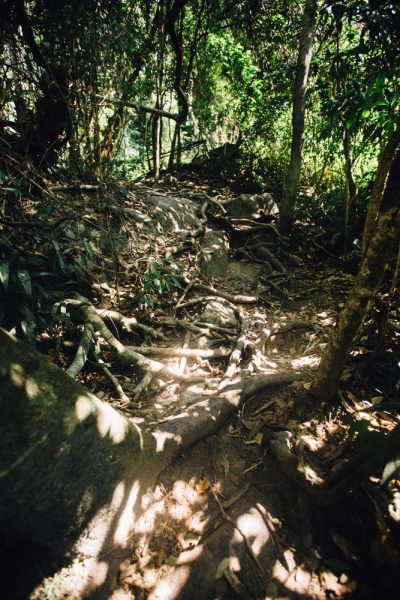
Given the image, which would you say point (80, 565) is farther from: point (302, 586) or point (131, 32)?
point (131, 32)

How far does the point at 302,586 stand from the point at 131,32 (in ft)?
24.0

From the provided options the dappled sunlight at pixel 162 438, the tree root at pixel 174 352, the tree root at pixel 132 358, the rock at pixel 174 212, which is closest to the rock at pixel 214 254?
the rock at pixel 174 212

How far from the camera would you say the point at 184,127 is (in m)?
13.0

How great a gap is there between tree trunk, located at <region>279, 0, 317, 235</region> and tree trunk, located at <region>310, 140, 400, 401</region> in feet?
13.7

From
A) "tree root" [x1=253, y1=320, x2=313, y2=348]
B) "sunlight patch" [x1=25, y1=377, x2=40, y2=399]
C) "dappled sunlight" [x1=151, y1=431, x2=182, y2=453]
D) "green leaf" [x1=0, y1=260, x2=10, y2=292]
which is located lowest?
"dappled sunlight" [x1=151, y1=431, x2=182, y2=453]

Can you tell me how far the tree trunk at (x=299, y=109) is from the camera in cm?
534

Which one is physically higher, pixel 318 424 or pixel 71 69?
pixel 71 69

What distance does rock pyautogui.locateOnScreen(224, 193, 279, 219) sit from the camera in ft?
23.6

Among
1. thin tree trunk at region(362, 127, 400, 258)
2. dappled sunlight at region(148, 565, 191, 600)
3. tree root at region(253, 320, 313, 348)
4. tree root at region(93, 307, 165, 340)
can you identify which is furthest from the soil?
thin tree trunk at region(362, 127, 400, 258)

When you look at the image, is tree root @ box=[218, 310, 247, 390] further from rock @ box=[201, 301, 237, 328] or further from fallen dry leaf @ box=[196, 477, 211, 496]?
fallen dry leaf @ box=[196, 477, 211, 496]

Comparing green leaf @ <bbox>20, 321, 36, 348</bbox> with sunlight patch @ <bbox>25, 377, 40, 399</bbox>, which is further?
green leaf @ <bbox>20, 321, 36, 348</bbox>

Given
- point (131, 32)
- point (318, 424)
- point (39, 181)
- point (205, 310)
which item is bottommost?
point (318, 424)

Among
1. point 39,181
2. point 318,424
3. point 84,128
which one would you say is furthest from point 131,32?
point 318,424

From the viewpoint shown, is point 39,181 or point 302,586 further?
point 39,181
